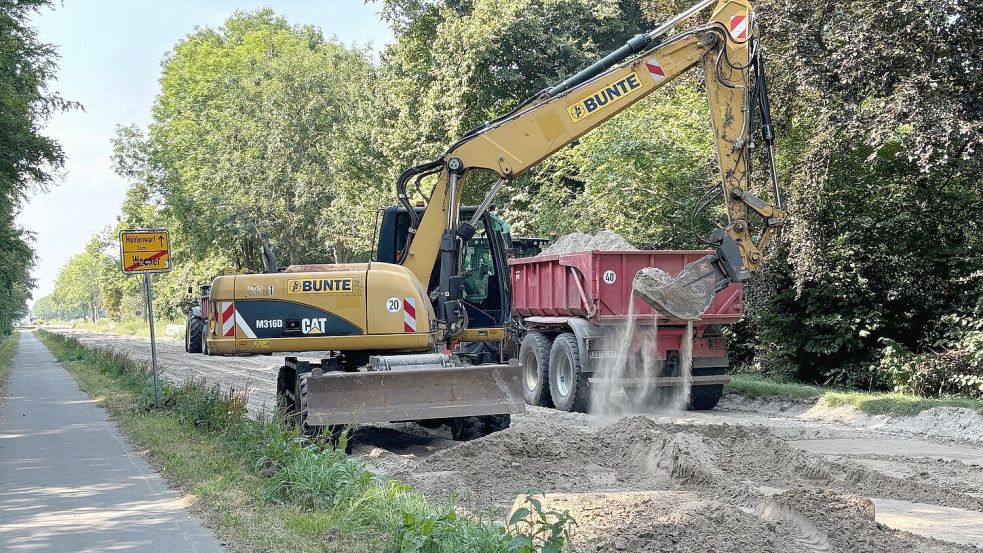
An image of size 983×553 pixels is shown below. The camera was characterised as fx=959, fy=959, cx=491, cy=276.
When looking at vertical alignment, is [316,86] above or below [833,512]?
above

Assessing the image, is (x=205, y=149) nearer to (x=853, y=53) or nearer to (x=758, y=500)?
(x=853, y=53)

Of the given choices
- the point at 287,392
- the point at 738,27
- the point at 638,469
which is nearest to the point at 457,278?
the point at 287,392

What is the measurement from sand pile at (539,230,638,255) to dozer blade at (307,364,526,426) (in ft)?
20.8

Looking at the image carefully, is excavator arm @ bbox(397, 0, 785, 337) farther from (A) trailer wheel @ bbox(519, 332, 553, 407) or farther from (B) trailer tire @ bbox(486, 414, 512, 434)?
(A) trailer wheel @ bbox(519, 332, 553, 407)

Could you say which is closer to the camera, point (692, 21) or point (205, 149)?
point (692, 21)

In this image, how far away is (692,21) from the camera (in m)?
19.0

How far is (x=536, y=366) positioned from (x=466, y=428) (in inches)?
198

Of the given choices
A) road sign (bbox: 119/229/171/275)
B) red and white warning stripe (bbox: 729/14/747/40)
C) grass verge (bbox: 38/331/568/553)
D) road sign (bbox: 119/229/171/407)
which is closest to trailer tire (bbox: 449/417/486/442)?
grass verge (bbox: 38/331/568/553)

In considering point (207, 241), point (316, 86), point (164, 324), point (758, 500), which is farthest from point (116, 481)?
point (164, 324)

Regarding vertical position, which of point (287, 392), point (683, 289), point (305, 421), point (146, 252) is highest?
point (146, 252)

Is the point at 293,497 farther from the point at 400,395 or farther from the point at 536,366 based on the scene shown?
the point at 536,366

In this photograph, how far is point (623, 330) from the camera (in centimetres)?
1541

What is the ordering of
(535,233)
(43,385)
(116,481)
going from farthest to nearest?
(535,233)
(43,385)
(116,481)

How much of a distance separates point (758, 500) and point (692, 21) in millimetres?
13153
